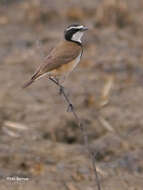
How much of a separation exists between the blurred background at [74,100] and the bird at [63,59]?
0.21 metres

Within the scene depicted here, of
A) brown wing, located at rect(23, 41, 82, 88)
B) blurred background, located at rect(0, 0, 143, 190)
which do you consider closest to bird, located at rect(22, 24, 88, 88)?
brown wing, located at rect(23, 41, 82, 88)

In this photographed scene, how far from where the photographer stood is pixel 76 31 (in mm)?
5699

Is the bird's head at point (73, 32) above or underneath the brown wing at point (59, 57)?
above

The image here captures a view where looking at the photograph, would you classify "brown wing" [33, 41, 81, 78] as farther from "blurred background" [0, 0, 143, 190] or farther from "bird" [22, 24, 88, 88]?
"blurred background" [0, 0, 143, 190]

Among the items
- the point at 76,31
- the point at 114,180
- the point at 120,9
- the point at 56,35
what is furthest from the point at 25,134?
the point at 120,9

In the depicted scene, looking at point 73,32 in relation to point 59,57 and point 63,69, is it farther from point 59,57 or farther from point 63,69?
point 63,69

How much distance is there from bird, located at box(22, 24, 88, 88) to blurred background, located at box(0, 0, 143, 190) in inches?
8.4

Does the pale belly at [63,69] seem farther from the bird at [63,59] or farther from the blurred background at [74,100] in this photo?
the blurred background at [74,100]

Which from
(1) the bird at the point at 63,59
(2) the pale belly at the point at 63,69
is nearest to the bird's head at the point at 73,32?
(1) the bird at the point at 63,59

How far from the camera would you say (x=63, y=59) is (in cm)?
543

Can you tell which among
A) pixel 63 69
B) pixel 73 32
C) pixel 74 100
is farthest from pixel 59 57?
pixel 74 100

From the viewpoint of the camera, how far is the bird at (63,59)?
207 inches

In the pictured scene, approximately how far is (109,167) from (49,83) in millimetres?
2391

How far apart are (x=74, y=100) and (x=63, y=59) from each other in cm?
300
